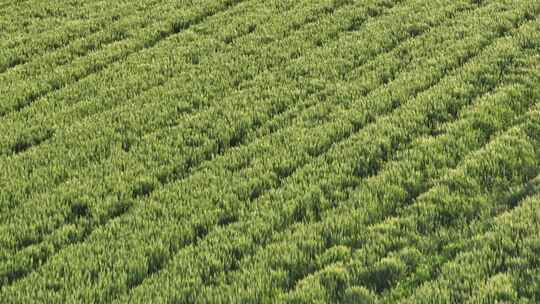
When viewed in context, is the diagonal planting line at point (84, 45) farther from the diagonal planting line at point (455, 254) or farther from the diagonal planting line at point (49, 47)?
the diagonal planting line at point (455, 254)

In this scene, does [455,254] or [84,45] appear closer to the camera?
[455,254]

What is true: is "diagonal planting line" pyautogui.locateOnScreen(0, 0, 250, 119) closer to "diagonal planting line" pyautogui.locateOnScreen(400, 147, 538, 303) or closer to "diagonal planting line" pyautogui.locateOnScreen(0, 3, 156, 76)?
"diagonal planting line" pyautogui.locateOnScreen(0, 3, 156, 76)

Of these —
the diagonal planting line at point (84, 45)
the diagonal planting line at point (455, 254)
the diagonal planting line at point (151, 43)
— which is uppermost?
the diagonal planting line at point (84, 45)

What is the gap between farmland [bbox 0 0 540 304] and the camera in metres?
6.43

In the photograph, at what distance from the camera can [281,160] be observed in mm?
A: 8672

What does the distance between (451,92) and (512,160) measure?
2181mm

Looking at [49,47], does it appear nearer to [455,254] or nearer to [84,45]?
[84,45]

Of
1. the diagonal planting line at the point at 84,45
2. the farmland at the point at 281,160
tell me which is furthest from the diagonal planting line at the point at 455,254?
the diagonal planting line at the point at 84,45

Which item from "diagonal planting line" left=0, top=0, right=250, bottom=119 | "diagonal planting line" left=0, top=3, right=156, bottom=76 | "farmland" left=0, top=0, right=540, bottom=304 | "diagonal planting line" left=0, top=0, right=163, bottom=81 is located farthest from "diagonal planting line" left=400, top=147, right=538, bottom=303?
"diagonal planting line" left=0, top=3, right=156, bottom=76

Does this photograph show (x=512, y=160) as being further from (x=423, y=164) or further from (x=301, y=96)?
(x=301, y=96)

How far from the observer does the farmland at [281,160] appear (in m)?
6.43

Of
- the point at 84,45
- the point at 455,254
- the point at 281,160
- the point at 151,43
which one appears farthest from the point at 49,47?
the point at 455,254

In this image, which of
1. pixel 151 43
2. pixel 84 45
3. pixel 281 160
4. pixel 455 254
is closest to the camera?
pixel 455 254

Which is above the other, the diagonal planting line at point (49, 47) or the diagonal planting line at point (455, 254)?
the diagonal planting line at point (49, 47)
